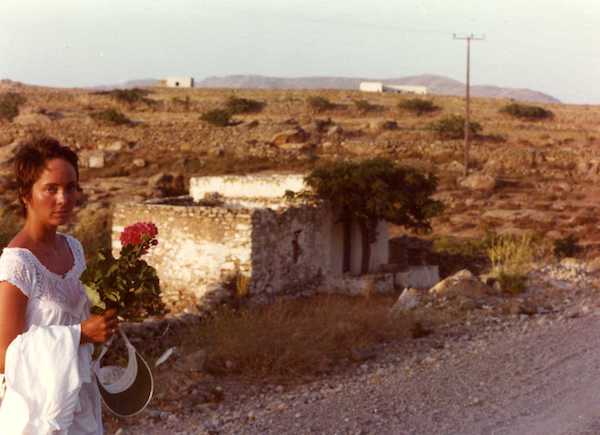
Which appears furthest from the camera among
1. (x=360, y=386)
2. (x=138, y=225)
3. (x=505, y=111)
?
(x=505, y=111)

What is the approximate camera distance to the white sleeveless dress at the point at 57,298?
9.39ft

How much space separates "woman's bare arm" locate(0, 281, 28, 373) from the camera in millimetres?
2803

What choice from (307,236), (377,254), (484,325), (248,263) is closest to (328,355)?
(484,325)

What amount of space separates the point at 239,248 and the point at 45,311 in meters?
11.9

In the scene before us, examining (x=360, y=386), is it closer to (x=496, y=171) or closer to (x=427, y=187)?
(x=427, y=187)

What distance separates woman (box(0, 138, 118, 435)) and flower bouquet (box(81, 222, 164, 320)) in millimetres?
74

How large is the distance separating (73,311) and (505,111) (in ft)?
163

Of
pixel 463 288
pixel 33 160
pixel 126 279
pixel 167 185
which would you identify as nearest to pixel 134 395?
pixel 126 279

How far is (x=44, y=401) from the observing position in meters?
2.88

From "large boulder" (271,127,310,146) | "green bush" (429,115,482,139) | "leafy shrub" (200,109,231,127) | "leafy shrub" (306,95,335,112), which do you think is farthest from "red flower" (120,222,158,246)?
"leafy shrub" (306,95,335,112)

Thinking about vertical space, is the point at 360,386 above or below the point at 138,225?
below

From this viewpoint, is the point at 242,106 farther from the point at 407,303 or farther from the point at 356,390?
the point at 356,390

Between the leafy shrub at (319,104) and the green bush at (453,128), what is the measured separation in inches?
334

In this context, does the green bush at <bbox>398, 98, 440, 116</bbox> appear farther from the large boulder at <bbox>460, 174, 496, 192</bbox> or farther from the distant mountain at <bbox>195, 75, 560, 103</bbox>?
the distant mountain at <bbox>195, 75, 560, 103</bbox>
